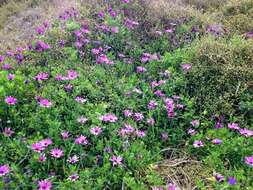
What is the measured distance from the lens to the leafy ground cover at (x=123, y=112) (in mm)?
2717

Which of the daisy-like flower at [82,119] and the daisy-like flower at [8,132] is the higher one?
the daisy-like flower at [82,119]

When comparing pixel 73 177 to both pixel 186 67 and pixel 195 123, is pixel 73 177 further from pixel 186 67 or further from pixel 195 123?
pixel 186 67

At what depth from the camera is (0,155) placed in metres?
2.71

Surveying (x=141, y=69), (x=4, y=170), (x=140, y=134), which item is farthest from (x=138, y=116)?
(x=4, y=170)

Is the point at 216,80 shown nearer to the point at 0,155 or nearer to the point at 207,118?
the point at 207,118

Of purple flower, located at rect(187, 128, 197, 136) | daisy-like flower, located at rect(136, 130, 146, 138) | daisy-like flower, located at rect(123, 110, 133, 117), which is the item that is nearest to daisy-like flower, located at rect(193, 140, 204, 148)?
purple flower, located at rect(187, 128, 197, 136)

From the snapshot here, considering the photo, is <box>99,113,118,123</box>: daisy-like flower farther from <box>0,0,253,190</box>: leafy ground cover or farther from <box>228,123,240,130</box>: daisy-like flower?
<box>228,123,240,130</box>: daisy-like flower

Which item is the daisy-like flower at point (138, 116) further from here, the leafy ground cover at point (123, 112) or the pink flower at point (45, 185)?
the pink flower at point (45, 185)

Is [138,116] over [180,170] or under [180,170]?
over

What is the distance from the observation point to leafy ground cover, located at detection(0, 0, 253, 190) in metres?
2.72

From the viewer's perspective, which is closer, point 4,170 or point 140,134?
point 4,170

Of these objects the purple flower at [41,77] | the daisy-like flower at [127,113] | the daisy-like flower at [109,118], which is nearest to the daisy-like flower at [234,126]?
the daisy-like flower at [127,113]

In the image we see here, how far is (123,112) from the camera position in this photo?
3.28 m

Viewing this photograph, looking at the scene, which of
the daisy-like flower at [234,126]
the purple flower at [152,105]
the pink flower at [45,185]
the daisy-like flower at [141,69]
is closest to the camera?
the pink flower at [45,185]
